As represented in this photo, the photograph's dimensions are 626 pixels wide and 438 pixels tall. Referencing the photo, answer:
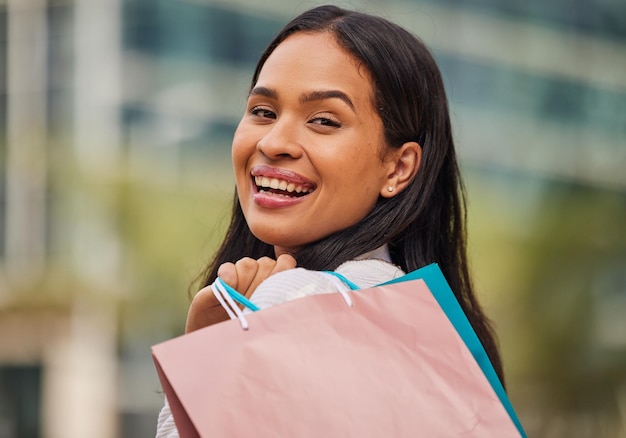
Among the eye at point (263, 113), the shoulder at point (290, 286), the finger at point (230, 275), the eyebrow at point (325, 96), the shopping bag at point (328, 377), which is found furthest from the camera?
the eye at point (263, 113)

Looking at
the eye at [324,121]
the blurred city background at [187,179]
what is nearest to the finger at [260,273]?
the eye at [324,121]

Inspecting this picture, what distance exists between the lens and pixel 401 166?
8.19 feet

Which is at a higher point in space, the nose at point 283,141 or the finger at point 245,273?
the nose at point 283,141

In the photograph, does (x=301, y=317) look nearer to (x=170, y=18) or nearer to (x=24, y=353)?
(x=170, y=18)

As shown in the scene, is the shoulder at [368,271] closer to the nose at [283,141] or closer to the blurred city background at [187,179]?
the nose at [283,141]

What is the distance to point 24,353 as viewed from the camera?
17.7 metres

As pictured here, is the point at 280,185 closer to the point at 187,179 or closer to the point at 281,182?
the point at 281,182

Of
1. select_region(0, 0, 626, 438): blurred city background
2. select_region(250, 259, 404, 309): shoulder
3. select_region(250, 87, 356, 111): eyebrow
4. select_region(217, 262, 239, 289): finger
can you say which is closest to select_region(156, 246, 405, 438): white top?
select_region(250, 259, 404, 309): shoulder

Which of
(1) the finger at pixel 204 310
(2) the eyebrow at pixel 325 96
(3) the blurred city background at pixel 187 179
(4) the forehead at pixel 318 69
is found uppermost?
(3) the blurred city background at pixel 187 179

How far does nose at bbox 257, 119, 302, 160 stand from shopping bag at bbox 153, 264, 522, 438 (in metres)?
0.49

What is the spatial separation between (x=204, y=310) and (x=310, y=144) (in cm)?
38

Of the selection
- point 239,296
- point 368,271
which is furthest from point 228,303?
point 368,271

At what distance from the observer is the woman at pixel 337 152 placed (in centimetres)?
231

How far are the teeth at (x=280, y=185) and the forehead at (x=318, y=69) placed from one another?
0.18 metres
